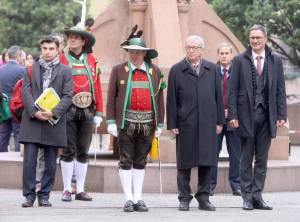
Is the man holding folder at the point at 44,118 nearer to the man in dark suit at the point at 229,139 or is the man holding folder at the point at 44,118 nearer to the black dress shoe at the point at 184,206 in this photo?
the black dress shoe at the point at 184,206

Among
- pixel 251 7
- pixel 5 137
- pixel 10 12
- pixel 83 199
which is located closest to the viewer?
pixel 83 199

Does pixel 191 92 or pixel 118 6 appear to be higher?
pixel 118 6

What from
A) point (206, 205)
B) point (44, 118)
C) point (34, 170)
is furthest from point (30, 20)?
point (206, 205)

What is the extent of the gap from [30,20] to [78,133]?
30.4m

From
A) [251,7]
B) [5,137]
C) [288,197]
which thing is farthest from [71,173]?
[251,7]

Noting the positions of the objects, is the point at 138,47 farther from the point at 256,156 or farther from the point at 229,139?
the point at 229,139

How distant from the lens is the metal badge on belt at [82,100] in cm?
1405

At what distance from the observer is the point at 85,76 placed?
1412cm

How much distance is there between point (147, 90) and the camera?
13.3 m

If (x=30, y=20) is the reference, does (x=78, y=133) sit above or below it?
below

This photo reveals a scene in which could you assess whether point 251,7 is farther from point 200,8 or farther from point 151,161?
point 151,161

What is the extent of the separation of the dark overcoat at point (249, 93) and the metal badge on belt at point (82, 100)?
176 cm

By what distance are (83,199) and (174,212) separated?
1587 mm

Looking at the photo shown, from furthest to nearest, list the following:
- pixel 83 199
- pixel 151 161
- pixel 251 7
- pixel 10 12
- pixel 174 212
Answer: pixel 10 12
pixel 251 7
pixel 151 161
pixel 83 199
pixel 174 212
